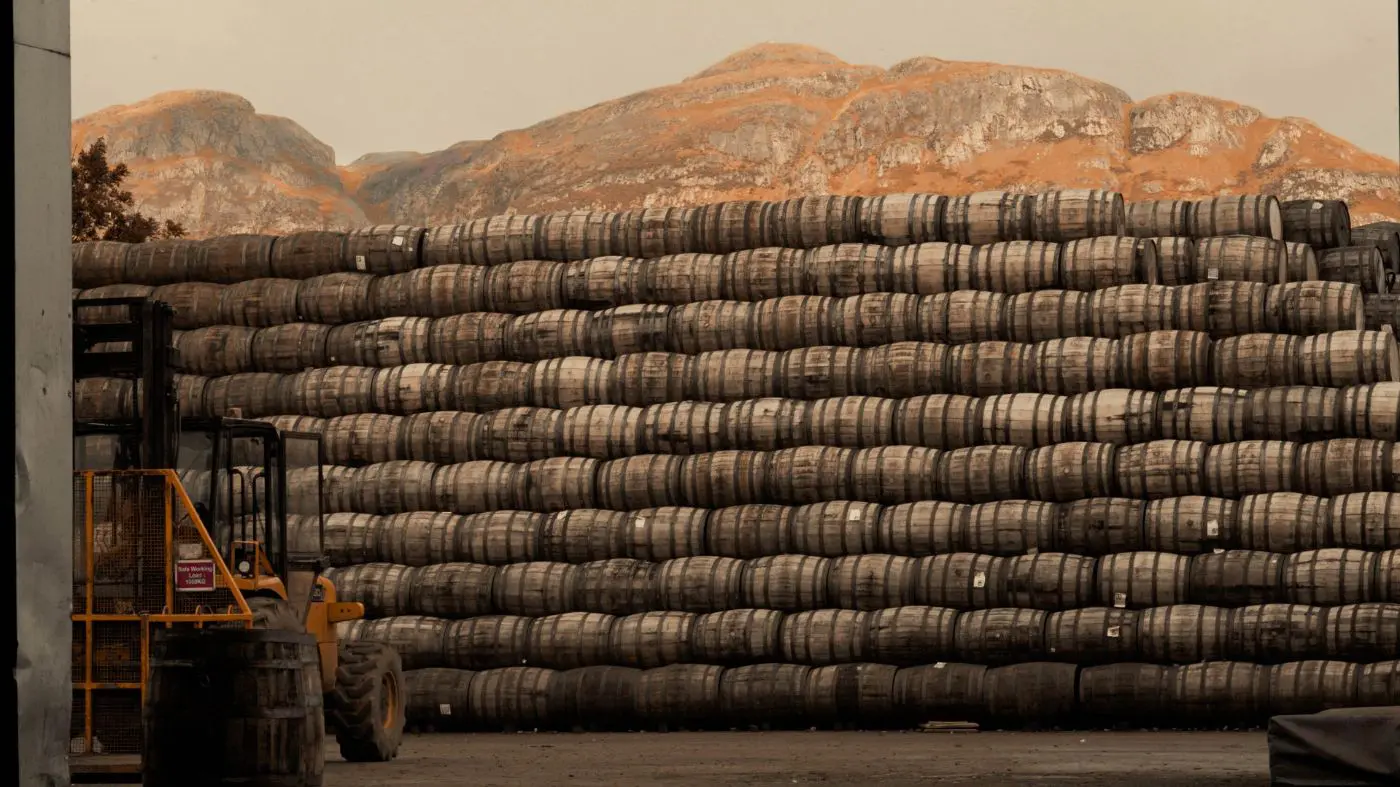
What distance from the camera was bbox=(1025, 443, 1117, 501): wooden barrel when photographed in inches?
705

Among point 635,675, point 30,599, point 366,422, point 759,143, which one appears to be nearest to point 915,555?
point 635,675

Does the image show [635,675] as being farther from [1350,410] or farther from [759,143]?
[759,143]

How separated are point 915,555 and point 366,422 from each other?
5.61 metres

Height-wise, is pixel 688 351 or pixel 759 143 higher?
pixel 759 143

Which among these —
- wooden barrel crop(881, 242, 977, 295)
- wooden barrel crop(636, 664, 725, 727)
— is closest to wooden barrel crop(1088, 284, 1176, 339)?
wooden barrel crop(881, 242, 977, 295)

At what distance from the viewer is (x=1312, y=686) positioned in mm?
16547

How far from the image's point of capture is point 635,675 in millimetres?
18281

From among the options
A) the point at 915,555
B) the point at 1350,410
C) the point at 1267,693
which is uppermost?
the point at 1350,410

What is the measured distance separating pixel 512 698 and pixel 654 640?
138 centimetres

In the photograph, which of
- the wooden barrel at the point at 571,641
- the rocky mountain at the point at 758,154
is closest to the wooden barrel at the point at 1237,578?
the wooden barrel at the point at 571,641

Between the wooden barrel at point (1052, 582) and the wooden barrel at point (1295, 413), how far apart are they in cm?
184

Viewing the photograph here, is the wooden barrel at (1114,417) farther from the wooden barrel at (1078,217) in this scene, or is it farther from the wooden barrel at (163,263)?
the wooden barrel at (163,263)

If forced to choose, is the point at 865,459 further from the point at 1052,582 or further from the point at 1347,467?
the point at 1347,467

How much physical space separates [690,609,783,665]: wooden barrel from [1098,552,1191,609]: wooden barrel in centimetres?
292
